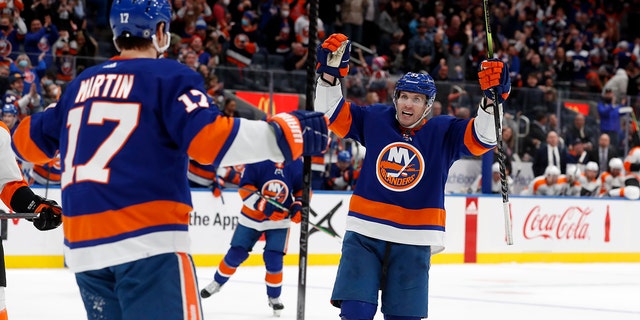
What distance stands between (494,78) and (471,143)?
1.03ft

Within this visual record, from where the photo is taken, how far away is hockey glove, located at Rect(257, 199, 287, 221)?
7.21m

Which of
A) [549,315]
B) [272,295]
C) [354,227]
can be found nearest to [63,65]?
[272,295]

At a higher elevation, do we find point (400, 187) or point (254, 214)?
point (400, 187)

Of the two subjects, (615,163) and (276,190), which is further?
(615,163)

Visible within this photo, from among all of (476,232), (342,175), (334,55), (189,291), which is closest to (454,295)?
(342,175)

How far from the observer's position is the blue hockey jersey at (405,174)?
4.41m

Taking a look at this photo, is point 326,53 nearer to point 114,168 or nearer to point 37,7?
point 114,168

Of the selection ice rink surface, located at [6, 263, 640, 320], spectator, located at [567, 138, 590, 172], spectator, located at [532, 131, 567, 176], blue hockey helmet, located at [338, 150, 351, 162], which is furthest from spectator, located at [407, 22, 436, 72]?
ice rink surface, located at [6, 263, 640, 320]

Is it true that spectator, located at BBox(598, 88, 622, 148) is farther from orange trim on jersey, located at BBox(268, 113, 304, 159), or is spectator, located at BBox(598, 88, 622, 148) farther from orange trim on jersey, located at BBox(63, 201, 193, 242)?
orange trim on jersey, located at BBox(63, 201, 193, 242)

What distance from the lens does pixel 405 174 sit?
4.44 metres

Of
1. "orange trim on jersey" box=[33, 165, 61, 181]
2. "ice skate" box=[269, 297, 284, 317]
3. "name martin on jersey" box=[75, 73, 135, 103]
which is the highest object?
"name martin on jersey" box=[75, 73, 135, 103]

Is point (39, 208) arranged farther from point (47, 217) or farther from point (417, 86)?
point (417, 86)

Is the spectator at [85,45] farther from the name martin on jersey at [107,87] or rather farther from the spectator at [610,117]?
the name martin on jersey at [107,87]

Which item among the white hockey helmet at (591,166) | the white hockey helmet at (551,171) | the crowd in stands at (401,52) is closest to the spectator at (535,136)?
the crowd in stands at (401,52)
